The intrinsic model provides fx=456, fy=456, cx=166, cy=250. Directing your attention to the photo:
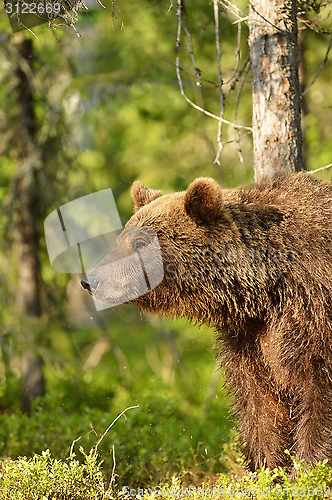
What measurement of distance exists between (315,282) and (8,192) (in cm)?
480

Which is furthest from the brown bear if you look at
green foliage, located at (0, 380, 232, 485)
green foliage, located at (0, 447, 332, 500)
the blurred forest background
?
the blurred forest background

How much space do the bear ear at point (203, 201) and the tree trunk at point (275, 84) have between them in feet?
3.02

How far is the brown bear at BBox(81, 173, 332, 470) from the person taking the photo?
2.71m

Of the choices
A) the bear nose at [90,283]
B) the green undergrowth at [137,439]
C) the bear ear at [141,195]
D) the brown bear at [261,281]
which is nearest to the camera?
the brown bear at [261,281]

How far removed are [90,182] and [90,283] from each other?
3.62m

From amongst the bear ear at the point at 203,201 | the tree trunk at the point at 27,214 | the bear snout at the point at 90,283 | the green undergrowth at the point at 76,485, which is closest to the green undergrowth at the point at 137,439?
the tree trunk at the point at 27,214

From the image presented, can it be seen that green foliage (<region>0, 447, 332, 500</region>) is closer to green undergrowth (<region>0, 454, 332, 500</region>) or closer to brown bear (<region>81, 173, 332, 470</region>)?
green undergrowth (<region>0, 454, 332, 500</region>)

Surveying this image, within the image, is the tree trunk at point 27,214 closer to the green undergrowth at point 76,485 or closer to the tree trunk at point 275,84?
the green undergrowth at point 76,485

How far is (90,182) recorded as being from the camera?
6238mm

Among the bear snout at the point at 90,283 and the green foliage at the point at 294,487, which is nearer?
the green foliage at the point at 294,487

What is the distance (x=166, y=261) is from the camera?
2908 mm

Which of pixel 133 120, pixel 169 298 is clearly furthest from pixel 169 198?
pixel 133 120

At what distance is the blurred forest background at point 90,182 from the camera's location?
5.12 meters

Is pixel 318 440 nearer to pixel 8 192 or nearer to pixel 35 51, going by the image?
pixel 8 192
